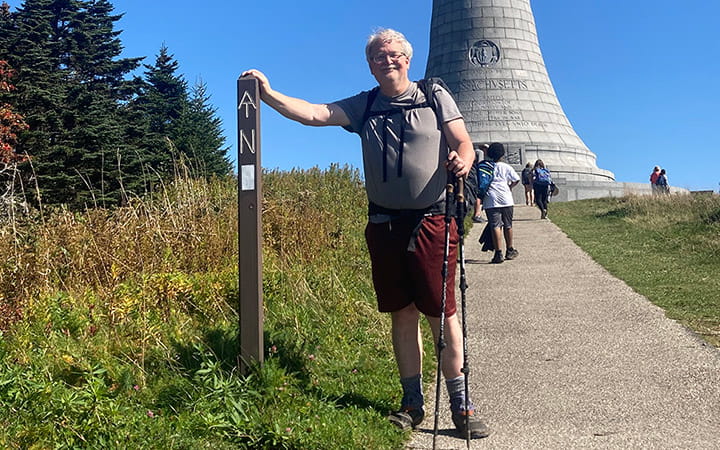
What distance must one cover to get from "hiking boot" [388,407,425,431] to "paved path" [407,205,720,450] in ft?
0.18

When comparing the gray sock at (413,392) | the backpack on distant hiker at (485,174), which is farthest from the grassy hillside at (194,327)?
the backpack on distant hiker at (485,174)

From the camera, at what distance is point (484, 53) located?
1246 inches

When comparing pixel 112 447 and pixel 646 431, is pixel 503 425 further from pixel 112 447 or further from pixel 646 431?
pixel 112 447

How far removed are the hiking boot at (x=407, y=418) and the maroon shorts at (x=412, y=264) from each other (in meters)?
A: 0.55

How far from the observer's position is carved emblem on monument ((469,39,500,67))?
31.6m

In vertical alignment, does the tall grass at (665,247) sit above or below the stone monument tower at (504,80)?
below

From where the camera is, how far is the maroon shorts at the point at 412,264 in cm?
380

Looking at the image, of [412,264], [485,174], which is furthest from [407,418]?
[485,174]

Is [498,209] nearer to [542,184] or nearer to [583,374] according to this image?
[583,374]

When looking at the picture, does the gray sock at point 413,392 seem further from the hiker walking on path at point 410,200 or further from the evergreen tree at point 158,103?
the evergreen tree at point 158,103

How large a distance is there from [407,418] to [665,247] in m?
8.54

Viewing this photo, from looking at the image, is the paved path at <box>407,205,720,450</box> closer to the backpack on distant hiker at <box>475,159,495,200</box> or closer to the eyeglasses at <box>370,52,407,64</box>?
the backpack on distant hiker at <box>475,159,495,200</box>

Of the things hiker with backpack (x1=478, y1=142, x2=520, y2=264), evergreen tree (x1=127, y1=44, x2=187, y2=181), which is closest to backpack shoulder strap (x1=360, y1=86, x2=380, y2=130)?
hiker with backpack (x1=478, y1=142, x2=520, y2=264)

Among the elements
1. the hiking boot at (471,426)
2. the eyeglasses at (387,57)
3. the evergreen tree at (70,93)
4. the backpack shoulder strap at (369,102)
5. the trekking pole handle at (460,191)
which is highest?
the evergreen tree at (70,93)
